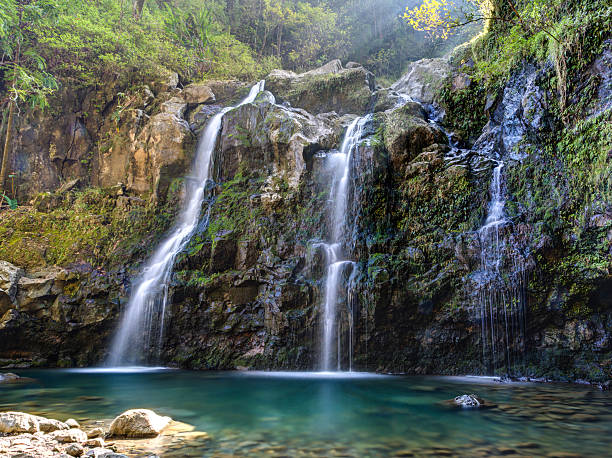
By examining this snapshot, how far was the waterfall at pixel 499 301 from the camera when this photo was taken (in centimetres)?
808

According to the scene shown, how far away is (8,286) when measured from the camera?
10.3m

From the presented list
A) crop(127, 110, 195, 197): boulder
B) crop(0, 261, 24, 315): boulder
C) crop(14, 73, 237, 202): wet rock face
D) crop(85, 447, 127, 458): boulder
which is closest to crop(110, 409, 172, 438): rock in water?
crop(85, 447, 127, 458): boulder

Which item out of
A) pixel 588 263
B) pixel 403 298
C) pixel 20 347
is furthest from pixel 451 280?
pixel 20 347

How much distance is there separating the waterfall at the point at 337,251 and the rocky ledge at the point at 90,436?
5.11m

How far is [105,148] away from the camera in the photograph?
1529 cm

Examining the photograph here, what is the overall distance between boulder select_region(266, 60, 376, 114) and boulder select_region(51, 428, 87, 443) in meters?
14.8

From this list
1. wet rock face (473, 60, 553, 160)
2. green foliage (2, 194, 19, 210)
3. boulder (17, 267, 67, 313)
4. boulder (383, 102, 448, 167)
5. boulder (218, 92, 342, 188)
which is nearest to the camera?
wet rock face (473, 60, 553, 160)

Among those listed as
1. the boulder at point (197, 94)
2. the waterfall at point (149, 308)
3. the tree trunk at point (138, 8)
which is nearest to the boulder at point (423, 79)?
the boulder at point (197, 94)

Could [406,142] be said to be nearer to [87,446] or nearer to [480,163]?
[480,163]

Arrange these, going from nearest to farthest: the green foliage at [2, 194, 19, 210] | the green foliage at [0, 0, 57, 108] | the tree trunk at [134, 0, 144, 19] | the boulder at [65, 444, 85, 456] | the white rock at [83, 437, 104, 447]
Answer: the boulder at [65, 444, 85, 456] < the white rock at [83, 437, 104, 447] < the green foliage at [2, 194, 19, 210] < the green foliage at [0, 0, 57, 108] < the tree trunk at [134, 0, 144, 19]

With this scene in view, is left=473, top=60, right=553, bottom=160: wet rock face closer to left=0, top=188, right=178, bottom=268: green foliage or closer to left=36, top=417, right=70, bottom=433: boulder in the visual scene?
left=36, top=417, right=70, bottom=433: boulder

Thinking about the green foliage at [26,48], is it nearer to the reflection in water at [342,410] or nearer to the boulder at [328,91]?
the boulder at [328,91]

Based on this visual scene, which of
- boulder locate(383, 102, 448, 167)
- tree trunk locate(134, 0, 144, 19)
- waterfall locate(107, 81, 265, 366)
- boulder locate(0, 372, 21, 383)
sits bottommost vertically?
boulder locate(0, 372, 21, 383)

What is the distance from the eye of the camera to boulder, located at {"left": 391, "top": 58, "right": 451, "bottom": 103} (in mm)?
15289
